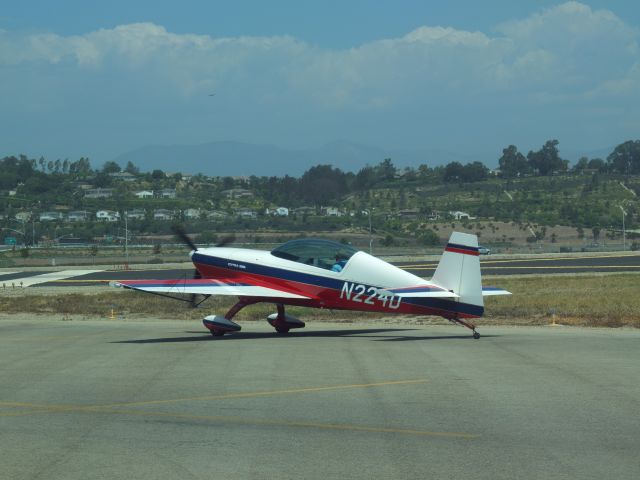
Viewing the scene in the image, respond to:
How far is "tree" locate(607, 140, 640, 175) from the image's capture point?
17975 cm

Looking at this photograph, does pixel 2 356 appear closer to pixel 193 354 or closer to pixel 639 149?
pixel 193 354

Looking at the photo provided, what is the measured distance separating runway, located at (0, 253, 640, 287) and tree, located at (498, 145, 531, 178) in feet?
396

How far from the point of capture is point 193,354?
17297 mm

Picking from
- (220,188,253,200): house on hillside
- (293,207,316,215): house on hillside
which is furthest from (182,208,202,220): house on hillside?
(220,188,253,200): house on hillside

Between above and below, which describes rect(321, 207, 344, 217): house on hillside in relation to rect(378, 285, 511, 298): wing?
below

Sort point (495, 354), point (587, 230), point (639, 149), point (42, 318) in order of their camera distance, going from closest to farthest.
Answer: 1. point (495, 354)
2. point (42, 318)
3. point (587, 230)
4. point (639, 149)

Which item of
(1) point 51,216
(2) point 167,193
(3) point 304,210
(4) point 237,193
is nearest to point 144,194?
(2) point 167,193

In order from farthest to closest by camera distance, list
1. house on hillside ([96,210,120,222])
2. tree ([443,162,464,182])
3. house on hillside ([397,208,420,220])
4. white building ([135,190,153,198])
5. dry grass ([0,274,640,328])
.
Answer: tree ([443,162,464,182]) < white building ([135,190,153,198]) < house on hillside ([96,210,120,222]) < house on hillside ([397,208,420,220]) < dry grass ([0,274,640,328])

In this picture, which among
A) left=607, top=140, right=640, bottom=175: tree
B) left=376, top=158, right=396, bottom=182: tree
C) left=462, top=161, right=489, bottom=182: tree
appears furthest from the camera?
left=607, top=140, right=640, bottom=175: tree

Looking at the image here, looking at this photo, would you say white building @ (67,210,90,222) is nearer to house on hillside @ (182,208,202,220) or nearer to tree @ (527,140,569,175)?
house on hillside @ (182,208,202,220)

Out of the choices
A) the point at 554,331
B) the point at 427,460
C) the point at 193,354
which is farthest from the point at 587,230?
the point at 427,460

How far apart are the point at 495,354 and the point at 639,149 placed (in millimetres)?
181109

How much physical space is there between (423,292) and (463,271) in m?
0.97

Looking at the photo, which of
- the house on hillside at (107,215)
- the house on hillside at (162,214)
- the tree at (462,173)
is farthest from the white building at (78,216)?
the tree at (462,173)
